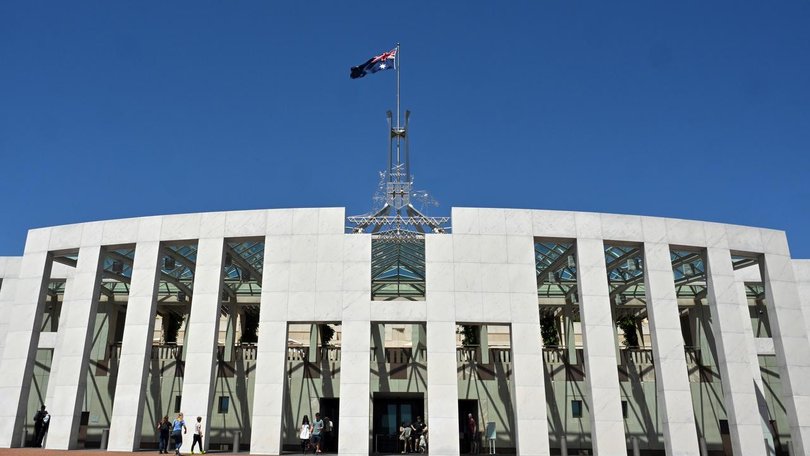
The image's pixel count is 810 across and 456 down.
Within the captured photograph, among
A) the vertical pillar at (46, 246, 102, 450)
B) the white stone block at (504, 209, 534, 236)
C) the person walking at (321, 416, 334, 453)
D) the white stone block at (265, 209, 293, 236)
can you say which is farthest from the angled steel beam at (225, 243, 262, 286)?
the white stone block at (504, 209, 534, 236)

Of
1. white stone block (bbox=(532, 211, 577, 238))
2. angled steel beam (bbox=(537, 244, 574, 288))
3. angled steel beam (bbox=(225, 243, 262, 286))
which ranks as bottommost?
angled steel beam (bbox=(537, 244, 574, 288))

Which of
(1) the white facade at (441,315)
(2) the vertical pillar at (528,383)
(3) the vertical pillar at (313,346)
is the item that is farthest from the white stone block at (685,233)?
(3) the vertical pillar at (313,346)

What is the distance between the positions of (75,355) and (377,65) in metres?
20.0

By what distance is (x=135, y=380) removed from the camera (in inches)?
1051

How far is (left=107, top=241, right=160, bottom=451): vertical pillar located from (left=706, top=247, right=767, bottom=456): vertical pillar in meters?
25.4

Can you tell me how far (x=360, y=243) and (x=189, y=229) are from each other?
8.09 metres

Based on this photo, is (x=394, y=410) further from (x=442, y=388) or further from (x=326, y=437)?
(x=442, y=388)

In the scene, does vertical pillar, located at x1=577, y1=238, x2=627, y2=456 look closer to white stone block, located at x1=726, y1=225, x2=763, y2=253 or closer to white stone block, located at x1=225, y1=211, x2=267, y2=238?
white stone block, located at x1=726, y1=225, x2=763, y2=253

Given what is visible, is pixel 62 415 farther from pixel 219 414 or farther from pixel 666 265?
pixel 666 265

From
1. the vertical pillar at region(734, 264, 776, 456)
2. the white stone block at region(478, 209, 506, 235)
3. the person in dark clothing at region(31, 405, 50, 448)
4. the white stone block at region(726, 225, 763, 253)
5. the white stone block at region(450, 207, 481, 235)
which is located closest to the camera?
the white stone block at region(450, 207, 481, 235)

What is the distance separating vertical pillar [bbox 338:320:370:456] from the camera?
2517cm

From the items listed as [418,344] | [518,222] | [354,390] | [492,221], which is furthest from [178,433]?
[418,344]

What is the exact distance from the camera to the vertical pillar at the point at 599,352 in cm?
2531

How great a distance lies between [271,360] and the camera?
2617 centimetres
